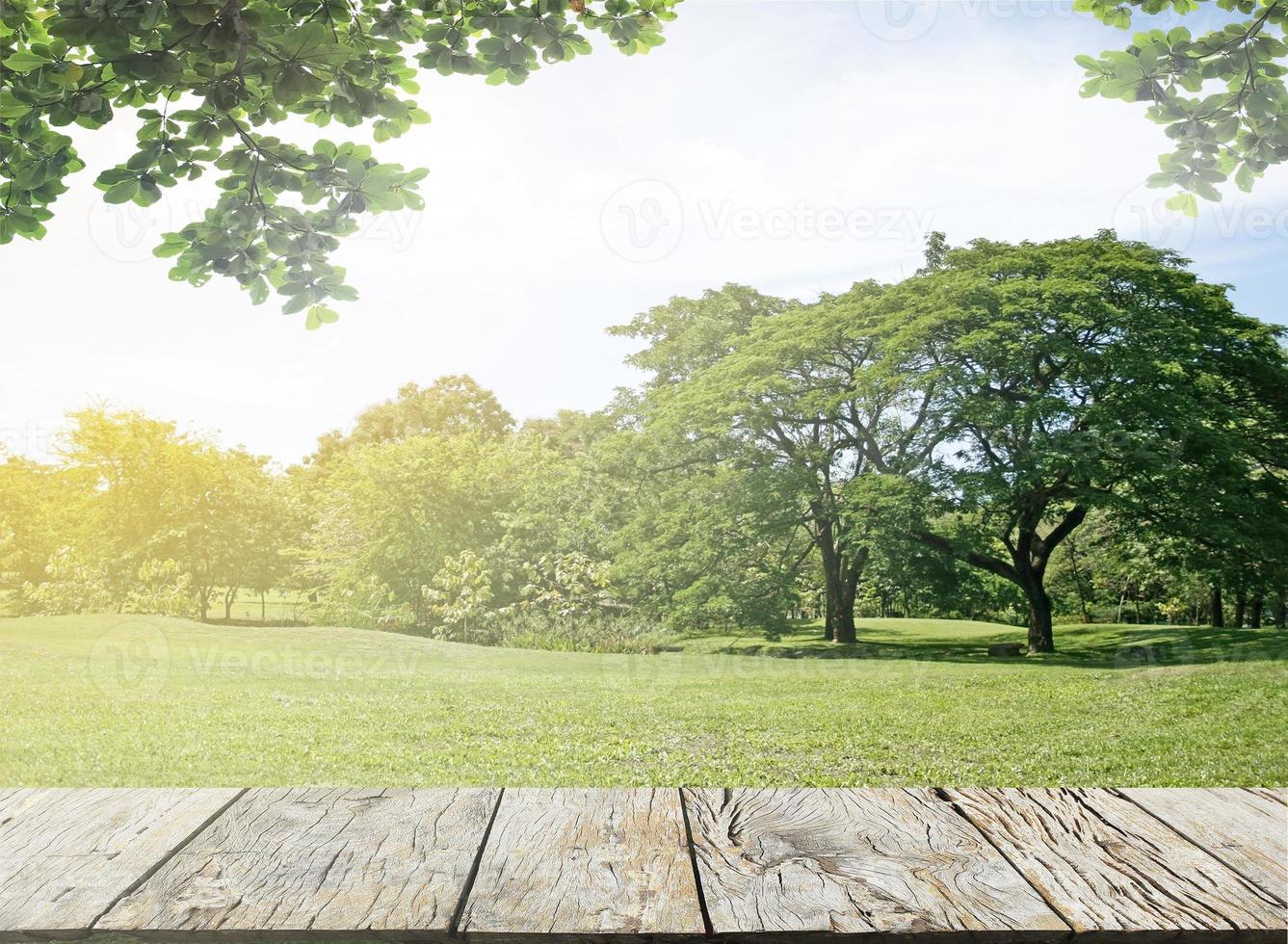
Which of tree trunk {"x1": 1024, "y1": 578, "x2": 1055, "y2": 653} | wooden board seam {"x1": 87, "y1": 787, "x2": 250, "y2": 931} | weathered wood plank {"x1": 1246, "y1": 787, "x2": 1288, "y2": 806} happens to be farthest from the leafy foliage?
wooden board seam {"x1": 87, "y1": 787, "x2": 250, "y2": 931}

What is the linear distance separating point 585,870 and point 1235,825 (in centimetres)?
86

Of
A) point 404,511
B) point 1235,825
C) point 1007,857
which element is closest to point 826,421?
point 404,511

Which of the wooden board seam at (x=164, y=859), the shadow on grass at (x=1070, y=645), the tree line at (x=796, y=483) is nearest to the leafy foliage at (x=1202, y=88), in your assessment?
the tree line at (x=796, y=483)

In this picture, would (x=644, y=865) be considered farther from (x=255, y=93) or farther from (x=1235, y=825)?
(x=255, y=93)

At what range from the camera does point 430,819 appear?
134 centimetres

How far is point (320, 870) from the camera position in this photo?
118 centimetres

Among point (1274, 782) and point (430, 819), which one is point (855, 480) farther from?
point (430, 819)

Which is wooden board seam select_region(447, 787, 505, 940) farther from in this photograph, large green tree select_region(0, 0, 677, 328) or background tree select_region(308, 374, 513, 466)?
background tree select_region(308, 374, 513, 466)

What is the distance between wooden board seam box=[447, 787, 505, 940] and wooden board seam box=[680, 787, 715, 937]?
255 millimetres

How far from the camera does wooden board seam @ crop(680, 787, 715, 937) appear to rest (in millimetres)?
1028

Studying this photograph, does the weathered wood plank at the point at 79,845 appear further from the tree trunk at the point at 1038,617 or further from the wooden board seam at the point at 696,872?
the tree trunk at the point at 1038,617

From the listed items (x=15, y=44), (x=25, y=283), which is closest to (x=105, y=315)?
(x=25, y=283)

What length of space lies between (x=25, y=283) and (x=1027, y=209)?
449 centimetres

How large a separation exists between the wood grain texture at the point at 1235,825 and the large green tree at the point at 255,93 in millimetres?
1861
